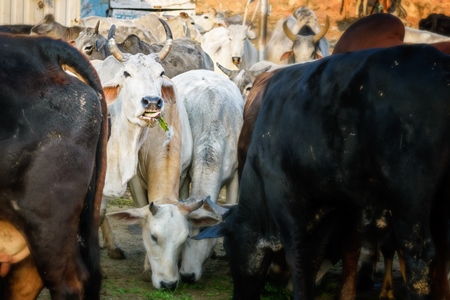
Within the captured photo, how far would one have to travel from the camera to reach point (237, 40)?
1761cm

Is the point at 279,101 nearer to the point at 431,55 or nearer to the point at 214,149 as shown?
A: the point at 431,55

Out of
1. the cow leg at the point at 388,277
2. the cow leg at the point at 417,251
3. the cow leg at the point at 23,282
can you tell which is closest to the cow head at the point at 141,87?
the cow leg at the point at 388,277

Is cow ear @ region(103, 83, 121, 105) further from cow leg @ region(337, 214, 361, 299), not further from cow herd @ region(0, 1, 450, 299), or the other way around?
cow leg @ region(337, 214, 361, 299)

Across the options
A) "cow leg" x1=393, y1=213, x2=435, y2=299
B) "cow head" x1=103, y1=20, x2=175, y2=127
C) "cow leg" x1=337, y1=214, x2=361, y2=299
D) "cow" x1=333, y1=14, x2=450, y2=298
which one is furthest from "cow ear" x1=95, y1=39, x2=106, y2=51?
"cow leg" x1=393, y1=213, x2=435, y2=299

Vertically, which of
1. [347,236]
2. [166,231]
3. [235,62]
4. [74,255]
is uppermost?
[74,255]

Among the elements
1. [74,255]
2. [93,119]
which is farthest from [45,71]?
[74,255]

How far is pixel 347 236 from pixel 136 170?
7.87 ft

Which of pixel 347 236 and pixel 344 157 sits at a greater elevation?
pixel 344 157

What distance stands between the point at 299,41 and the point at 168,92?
23.4 ft

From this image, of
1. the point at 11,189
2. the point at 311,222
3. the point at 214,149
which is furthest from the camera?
the point at 214,149

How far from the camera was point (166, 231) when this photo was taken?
7652 millimetres

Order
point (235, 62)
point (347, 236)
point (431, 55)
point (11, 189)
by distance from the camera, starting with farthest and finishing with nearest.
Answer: point (235, 62)
point (347, 236)
point (431, 55)
point (11, 189)

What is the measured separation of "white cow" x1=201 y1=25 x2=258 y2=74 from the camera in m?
17.4

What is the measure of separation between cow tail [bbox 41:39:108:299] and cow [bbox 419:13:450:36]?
17900mm
